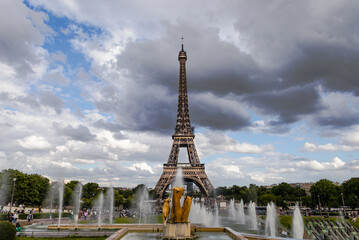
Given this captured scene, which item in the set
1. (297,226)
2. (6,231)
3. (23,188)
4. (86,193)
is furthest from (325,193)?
(6,231)

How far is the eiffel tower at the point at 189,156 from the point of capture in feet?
221

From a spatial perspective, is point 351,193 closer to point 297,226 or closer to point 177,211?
point 297,226

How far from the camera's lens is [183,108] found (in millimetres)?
78375

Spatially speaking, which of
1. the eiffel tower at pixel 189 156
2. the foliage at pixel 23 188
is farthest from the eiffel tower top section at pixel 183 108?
the foliage at pixel 23 188

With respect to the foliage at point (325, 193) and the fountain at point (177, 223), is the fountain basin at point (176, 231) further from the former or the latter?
the foliage at point (325, 193)

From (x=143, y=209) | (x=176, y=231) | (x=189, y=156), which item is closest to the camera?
(x=176, y=231)

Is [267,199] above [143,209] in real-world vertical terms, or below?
above

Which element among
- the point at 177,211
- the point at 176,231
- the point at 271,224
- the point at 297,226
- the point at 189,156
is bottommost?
the point at 297,226

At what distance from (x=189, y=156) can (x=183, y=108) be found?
574 inches

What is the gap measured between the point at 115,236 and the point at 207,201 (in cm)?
5681

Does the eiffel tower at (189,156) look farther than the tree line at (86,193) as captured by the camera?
Yes

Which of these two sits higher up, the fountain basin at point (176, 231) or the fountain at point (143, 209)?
the fountain basin at point (176, 231)

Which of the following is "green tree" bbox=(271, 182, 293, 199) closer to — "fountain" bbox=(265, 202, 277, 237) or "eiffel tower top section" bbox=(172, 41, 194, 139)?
"eiffel tower top section" bbox=(172, 41, 194, 139)

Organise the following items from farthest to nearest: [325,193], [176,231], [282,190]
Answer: [282,190] → [325,193] → [176,231]
